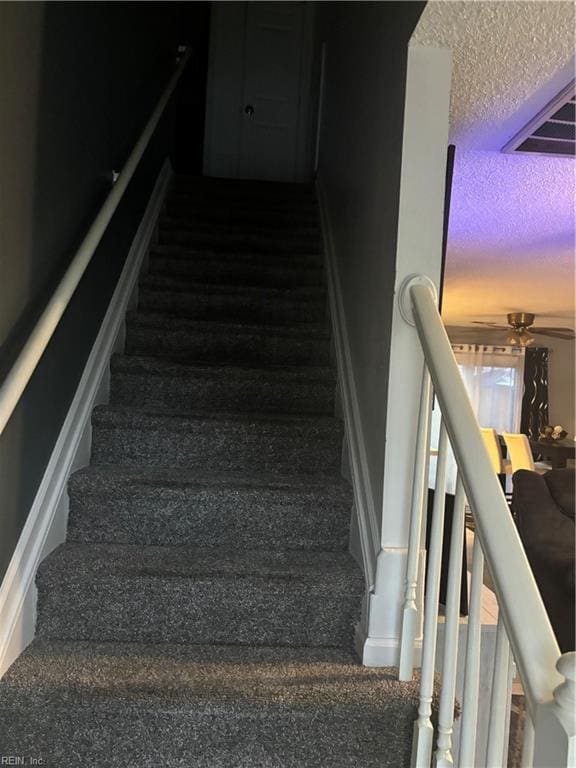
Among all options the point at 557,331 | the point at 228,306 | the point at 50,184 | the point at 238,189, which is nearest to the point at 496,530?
the point at 50,184

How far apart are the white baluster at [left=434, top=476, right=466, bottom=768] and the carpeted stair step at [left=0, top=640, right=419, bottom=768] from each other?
16 centimetres

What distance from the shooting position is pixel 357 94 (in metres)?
2.41

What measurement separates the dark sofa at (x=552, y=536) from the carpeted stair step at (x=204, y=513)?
155cm

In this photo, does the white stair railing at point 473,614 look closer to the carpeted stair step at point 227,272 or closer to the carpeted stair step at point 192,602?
the carpeted stair step at point 192,602

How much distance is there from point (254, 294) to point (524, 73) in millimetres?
1555

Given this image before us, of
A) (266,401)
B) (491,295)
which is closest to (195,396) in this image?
(266,401)

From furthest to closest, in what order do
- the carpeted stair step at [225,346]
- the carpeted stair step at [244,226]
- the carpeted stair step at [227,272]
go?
the carpeted stair step at [244,226] < the carpeted stair step at [227,272] < the carpeted stair step at [225,346]

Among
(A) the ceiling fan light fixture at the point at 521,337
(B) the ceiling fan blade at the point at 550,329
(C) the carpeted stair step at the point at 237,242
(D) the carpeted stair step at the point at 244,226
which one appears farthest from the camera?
(B) the ceiling fan blade at the point at 550,329

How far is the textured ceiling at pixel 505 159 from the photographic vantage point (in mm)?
1338

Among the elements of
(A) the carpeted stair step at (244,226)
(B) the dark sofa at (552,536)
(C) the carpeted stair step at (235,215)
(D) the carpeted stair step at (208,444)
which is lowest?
(B) the dark sofa at (552,536)

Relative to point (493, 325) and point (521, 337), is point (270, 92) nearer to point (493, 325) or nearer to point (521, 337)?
point (521, 337)

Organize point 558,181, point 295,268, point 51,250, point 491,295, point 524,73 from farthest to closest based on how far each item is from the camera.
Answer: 1. point 491,295
2. point 295,268
3. point 558,181
4. point 51,250
5. point 524,73

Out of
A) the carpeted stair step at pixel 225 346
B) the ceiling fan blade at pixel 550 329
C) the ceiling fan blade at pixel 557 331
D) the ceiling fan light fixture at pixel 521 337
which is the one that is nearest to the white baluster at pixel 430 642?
the carpeted stair step at pixel 225 346

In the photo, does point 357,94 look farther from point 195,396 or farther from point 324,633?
point 324,633
